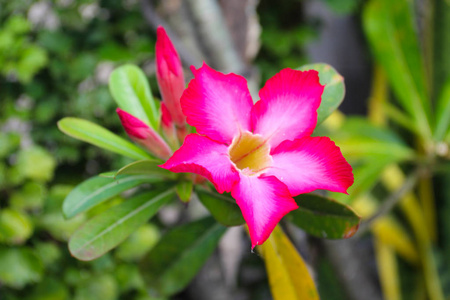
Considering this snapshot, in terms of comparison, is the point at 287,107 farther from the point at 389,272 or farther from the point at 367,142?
the point at 389,272

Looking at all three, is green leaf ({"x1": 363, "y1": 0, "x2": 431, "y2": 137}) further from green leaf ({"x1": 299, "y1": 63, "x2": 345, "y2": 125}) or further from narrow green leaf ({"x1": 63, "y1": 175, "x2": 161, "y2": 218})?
narrow green leaf ({"x1": 63, "y1": 175, "x2": 161, "y2": 218})

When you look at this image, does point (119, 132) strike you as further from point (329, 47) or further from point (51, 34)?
point (329, 47)

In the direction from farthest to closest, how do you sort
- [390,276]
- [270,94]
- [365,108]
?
[365,108] < [390,276] < [270,94]

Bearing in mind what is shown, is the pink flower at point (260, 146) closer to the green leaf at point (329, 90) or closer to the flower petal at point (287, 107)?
the flower petal at point (287, 107)

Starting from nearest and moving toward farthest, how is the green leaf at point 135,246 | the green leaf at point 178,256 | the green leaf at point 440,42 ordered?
the green leaf at point 178,256, the green leaf at point 135,246, the green leaf at point 440,42

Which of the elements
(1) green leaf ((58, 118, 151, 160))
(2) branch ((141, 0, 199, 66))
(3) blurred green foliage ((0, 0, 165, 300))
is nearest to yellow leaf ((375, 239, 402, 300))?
(3) blurred green foliage ((0, 0, 165, 300))

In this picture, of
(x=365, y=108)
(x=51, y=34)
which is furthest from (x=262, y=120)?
(x=365, y=108)

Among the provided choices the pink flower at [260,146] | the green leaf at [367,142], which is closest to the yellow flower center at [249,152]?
the pink flower at [260,146]
